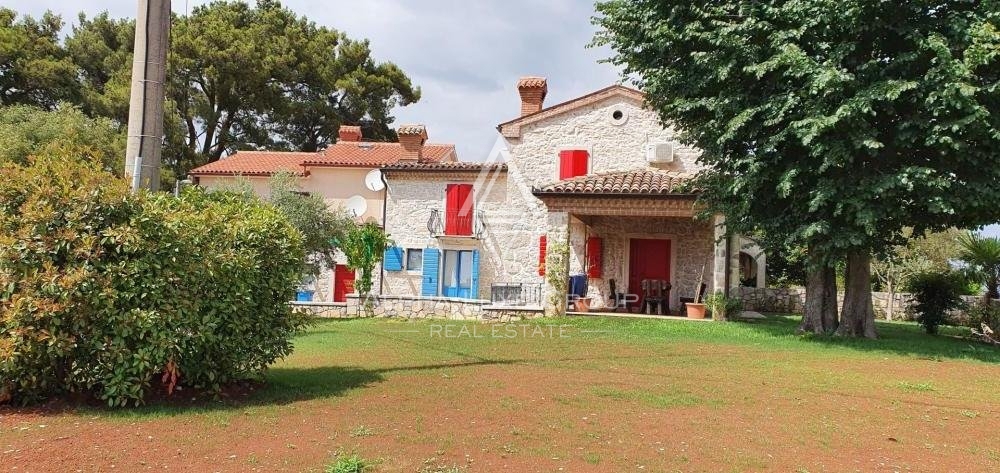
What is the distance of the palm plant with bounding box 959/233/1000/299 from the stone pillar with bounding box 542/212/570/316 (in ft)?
31.6

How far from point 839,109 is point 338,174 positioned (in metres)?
19.2

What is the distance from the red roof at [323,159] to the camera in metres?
25.1

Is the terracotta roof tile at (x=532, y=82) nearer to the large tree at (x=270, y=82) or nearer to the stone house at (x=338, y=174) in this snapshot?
the stone house at (x=338, y=174)

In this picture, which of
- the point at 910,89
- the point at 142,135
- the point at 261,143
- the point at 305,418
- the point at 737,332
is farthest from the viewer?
the point at 261,143

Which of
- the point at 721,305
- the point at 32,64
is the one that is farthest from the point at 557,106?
the point at 32,64

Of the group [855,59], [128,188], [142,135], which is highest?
[855,59]

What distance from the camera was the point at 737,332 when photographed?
13.4 meters

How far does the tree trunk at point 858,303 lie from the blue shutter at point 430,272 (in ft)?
43.4

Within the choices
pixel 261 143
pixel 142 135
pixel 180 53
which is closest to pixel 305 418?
pixel 142 135

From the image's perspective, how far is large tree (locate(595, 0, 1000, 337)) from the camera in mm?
10086

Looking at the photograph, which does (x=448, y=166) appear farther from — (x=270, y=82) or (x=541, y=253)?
(x=270, y=82)

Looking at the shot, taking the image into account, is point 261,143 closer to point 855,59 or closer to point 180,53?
point 180,53

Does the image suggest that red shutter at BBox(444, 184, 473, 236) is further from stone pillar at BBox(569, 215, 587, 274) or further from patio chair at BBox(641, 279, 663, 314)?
patio chair at BBox(641, 279, 663, 314)

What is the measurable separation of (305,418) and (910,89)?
10232 millimetres
